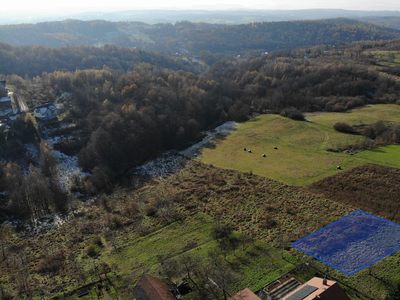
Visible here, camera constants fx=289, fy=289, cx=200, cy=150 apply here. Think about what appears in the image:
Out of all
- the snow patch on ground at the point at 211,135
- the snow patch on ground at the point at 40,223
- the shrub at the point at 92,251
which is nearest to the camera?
the shrub at the point at 92,251

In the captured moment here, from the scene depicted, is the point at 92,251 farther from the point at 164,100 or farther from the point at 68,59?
the point at 68,59

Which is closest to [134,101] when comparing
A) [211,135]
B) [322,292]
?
[211,135]

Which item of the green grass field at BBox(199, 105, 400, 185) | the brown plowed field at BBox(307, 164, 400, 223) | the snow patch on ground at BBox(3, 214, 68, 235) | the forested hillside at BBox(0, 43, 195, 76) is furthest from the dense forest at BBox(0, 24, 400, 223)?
A: the brown plowed field at BBox(307, 164, 400, 223)

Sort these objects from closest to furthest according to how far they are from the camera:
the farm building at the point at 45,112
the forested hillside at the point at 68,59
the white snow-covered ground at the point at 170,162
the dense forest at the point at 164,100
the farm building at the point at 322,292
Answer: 1. the farm building at the point at 322,292
2. the white snow-covered ground at the point at 170,162
3. the dense forest at the point at 164,100
4. the farm building at the point at 45,112
5. the forested hillside at the point at 68,59

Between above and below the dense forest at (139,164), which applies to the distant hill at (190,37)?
above

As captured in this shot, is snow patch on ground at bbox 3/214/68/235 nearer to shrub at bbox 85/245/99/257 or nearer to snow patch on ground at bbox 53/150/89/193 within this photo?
snow patch on ground at bbox 53/150/89/193

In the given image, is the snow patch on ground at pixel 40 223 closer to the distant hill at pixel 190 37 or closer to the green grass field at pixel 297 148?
the green grass field at pixel 297 148

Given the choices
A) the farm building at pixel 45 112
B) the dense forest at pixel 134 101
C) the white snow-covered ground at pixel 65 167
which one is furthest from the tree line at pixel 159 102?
the farm building at pixel 45 112
